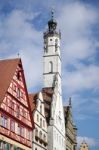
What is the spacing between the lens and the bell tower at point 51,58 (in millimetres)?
70938

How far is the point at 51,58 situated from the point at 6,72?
29.1 metres

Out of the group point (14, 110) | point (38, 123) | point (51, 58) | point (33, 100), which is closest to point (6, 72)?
point (14, 110)

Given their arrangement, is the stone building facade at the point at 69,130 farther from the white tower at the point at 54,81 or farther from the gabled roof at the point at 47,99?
the gabled roof at the point at 47,99

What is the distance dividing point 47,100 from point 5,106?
2218cm

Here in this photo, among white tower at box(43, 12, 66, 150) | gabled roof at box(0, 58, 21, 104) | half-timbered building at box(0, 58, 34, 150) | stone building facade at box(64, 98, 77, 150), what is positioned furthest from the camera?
stone building facade at box(64, 98, 77, 150)

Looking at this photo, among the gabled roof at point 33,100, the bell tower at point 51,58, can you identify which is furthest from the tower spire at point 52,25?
the gabled roof at point 33,100

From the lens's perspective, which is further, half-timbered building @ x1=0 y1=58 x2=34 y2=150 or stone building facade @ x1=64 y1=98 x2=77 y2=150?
stone building facade @ x1=64 y1=98 x2=77 y2=150

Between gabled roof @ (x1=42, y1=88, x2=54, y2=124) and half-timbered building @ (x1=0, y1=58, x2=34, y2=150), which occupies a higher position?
gabled roof @ (x1=42, y1=88, x2=54, y2=124)

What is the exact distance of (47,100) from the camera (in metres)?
63.3

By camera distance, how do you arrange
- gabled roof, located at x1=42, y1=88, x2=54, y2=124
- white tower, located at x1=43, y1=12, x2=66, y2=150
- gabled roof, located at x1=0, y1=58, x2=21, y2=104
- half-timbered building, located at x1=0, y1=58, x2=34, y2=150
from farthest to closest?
gabled roof, located at x1=42, y1=88, x2=54, y2=124 < white tower, located at x1=43, y1=12, x2=66, y2=150 < gabled roof, located at x1=0, y1=58, x2=21, y2=104 < half-timbered building, located at x1=0, y1=58, x2=34, y2=150

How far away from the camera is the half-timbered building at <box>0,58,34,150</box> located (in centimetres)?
4138

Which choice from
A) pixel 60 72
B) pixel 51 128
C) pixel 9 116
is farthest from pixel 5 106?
pixel 60 72

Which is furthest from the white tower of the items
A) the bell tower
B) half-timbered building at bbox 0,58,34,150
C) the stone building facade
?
half-timbered building at bbox 0,58,34,150

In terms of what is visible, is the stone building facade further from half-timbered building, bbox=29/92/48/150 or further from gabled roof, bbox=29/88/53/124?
half-timbered building, bbox=29/92/48/150
